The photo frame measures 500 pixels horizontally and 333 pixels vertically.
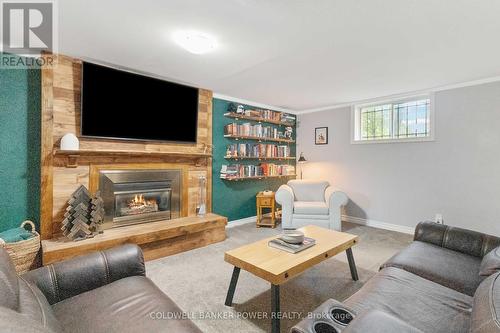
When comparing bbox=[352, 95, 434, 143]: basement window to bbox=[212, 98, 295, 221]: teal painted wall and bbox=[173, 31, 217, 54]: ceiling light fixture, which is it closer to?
bbox=[212, 98, 295, 221]: teal painted wall

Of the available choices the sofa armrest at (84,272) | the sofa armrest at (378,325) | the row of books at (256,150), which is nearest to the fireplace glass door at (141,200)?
the row of books at (256,150)

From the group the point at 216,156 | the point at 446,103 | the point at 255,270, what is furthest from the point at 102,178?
the point at 446,103

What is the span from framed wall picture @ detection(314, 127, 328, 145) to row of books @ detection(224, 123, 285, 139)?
77 cm

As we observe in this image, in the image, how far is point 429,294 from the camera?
4.64ft

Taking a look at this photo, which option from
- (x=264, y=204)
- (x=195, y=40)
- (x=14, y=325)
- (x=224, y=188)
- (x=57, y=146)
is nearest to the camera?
(x=14, y=325)

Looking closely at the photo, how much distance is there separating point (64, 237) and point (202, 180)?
1.83 metres

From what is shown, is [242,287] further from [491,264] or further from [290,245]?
[491,264]

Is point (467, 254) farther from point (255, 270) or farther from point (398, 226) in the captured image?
point (398, 226)

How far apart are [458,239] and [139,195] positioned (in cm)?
342

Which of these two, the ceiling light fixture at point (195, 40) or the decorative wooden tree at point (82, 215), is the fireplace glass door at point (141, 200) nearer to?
the decorative wooden tree at point (82, 215)

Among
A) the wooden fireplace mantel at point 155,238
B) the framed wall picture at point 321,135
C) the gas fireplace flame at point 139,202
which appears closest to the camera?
the wooden fireplace mantel at point 155,238

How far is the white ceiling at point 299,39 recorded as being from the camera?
5.97 ft

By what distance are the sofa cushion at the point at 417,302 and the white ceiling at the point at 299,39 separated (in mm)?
1891

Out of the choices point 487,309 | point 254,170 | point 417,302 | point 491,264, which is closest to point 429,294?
point 417,302
